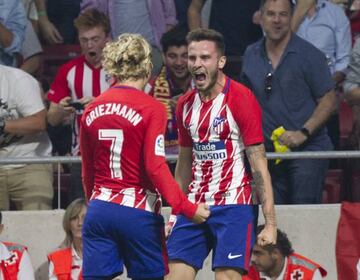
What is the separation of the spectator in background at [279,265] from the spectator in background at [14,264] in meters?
1.60

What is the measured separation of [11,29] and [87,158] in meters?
3.74

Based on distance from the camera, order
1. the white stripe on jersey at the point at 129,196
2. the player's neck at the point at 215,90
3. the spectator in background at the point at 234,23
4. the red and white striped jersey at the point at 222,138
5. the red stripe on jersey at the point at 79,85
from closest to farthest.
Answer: the white stripe on jersey at the point at 129,196
the red and white striped jersey at the point at 222,138
the player's neck at the point at 215,90
the red stripe on jersey at the point at 79,85
the spectator in background at the point at 234,23

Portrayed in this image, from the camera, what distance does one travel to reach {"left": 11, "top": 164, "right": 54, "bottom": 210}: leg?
1055 cm

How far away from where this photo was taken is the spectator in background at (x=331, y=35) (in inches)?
450

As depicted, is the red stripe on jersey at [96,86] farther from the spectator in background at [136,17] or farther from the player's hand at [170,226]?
the player's hand at [170,226]

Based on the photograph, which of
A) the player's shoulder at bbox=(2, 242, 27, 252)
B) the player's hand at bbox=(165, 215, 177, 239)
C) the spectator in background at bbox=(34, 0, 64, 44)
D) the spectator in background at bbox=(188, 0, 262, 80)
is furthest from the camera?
the spectator in background at bbox=(34, 0, 64, 44)

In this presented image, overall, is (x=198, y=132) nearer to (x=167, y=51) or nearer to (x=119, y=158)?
(x=119, y=158)

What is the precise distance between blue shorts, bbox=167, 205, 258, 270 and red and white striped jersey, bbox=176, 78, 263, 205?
0.08m

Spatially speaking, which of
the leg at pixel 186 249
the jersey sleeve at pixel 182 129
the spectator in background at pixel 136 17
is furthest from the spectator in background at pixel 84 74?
the leg at pixel 186 249

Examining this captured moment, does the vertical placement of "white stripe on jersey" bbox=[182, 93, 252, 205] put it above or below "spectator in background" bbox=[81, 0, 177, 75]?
below

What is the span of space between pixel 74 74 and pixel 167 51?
0.78 meters

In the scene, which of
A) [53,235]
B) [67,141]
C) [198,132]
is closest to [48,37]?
[67,141]

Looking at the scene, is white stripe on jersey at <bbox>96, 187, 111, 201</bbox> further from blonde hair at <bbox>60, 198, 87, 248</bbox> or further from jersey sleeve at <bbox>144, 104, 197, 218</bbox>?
blonde hair at <bbox>60, 198, 87, 248</bbox>

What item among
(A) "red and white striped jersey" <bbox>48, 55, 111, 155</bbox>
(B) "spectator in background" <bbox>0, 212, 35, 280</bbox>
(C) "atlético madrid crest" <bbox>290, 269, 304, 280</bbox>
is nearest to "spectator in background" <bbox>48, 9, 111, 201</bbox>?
(A) "red and white striped jersey" <bbox>48, 55, 111, 155</bbox>
